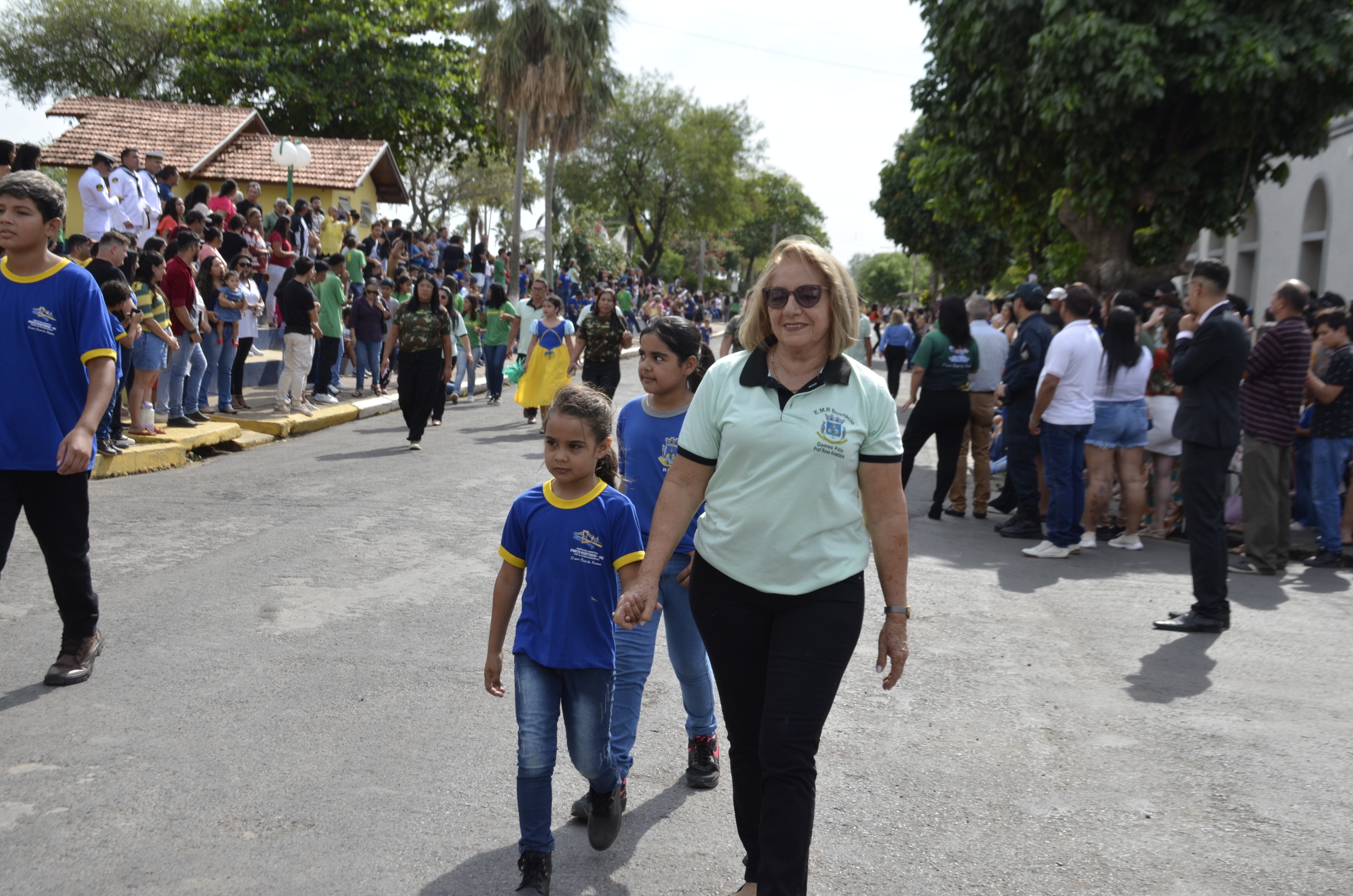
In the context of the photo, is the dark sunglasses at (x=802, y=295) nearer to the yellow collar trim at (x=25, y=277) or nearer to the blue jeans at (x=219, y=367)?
the yellow collar trim at (x=25, y=277)

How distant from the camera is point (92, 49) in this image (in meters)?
48.8

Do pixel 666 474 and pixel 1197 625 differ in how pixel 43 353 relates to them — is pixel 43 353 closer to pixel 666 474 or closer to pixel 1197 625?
pixel 666 474

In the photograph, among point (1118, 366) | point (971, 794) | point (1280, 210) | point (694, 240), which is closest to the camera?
point (971, 794)

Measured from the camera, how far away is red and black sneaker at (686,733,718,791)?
4.01 m

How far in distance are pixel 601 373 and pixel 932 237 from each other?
3248 centimetres

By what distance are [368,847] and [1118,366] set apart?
6970mm

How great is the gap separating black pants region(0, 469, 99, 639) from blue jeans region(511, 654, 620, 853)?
2.54m

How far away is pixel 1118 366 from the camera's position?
334 inches

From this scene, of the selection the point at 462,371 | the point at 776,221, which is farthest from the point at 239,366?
the point at 776,221

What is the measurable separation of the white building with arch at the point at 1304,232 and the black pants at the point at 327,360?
13980 mm

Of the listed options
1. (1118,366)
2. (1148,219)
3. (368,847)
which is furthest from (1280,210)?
(368,847)

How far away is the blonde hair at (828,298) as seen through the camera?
9.84 feet

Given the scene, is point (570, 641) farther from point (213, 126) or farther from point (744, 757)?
point (213, 126)

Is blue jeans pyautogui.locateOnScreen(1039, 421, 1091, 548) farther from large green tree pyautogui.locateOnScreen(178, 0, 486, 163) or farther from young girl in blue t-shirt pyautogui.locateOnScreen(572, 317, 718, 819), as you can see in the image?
large green tree pyautogui.locateOnScreen(178, 0, 486, 163)
